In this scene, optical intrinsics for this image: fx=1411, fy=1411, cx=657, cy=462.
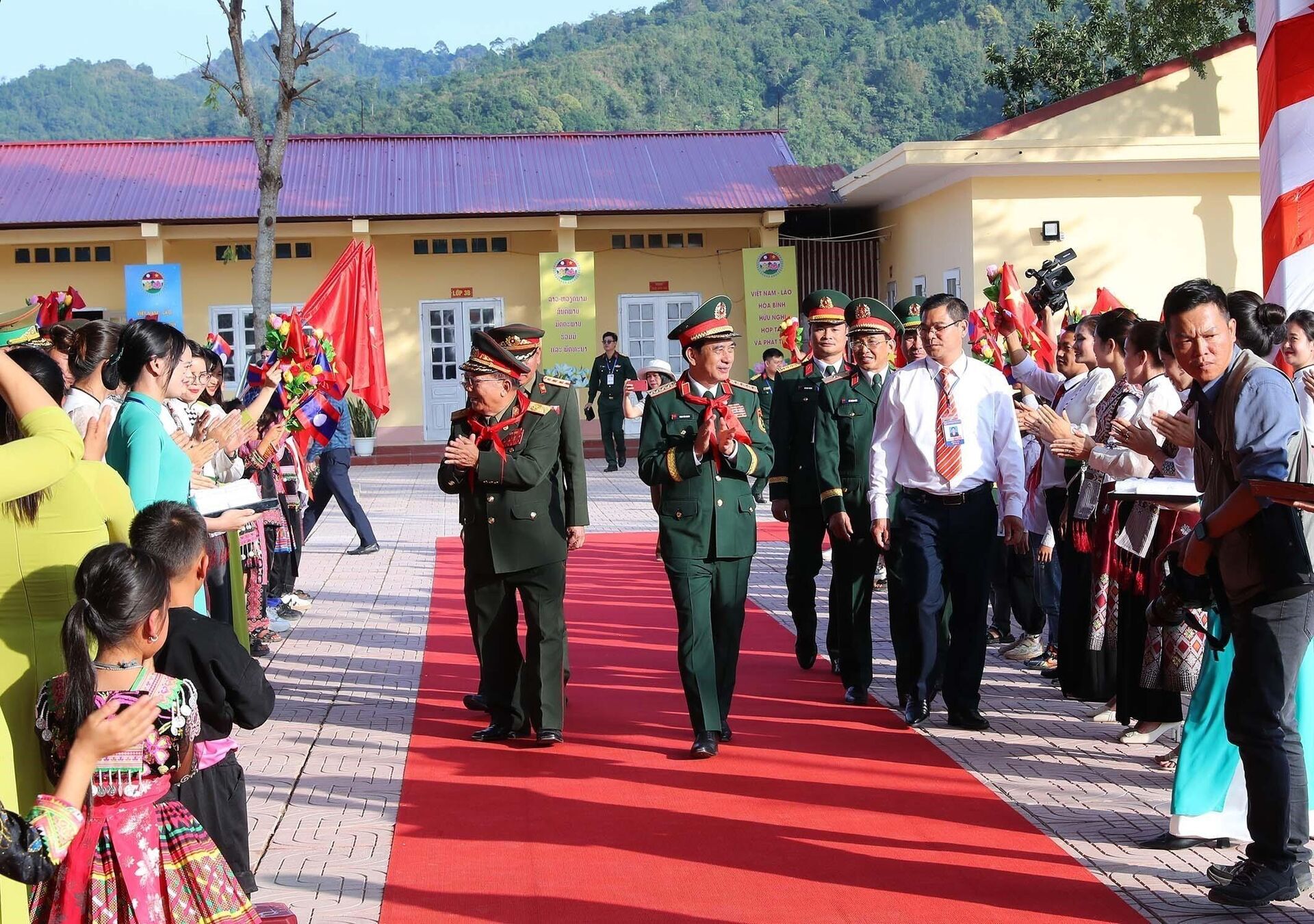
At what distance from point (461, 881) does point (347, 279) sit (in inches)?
332

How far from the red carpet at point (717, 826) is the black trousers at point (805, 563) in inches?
14.1

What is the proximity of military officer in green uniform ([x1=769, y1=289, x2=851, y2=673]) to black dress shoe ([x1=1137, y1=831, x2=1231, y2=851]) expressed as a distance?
296cm

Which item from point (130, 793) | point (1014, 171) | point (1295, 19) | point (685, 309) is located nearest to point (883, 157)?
point (1014, 171)

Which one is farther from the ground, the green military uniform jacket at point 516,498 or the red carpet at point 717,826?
the green military uniform jacket at point 516,498

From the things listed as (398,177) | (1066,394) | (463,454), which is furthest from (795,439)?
(398,177)

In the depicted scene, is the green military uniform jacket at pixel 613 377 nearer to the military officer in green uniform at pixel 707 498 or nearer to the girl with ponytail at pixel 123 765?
the military officer in green uniform at pixel 707 498

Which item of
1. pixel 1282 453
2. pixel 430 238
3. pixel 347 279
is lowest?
pixel 1282 453

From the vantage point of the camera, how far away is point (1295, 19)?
6.41 metres

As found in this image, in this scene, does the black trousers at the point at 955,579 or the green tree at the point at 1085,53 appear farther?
the green tree at the point at 1085,53

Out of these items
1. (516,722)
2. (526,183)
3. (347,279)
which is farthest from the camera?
(526,183)

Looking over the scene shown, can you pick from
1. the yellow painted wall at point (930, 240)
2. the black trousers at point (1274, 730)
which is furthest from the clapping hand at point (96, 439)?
the yellow painted wall at point (930, 240)

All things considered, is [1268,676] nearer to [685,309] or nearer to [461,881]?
[461,881]

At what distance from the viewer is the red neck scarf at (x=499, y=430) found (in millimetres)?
6324

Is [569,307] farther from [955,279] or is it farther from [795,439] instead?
[795,439]
